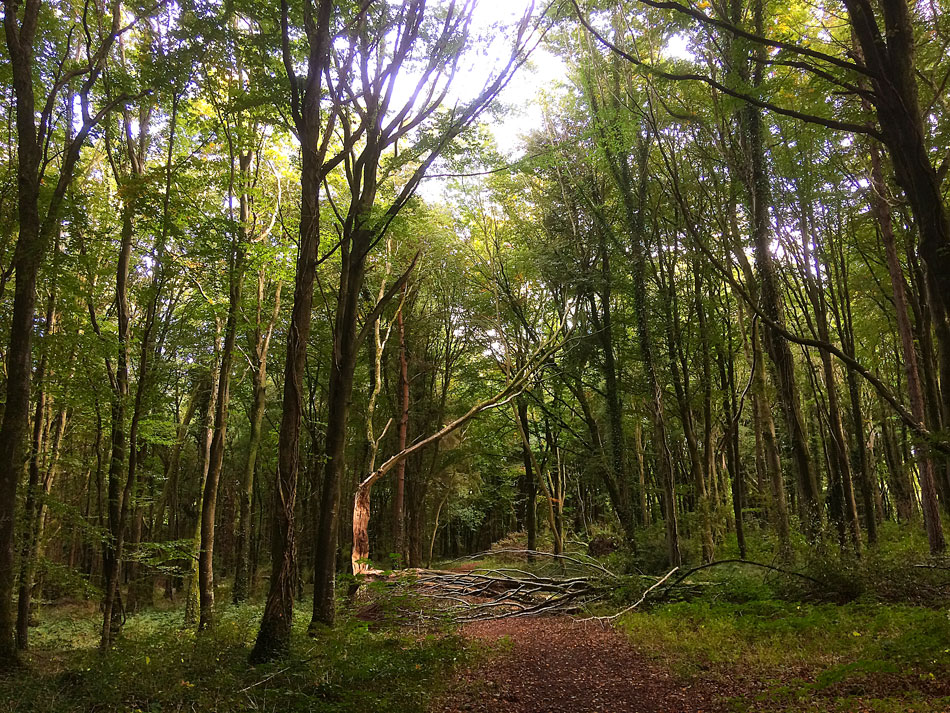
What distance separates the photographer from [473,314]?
17109 millimetres

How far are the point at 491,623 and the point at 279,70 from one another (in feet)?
31.4

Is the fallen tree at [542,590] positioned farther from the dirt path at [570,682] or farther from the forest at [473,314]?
the dirt path at [570,682]

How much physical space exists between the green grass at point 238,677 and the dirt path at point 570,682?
48cm

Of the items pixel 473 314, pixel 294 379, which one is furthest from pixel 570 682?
pixel 473 314

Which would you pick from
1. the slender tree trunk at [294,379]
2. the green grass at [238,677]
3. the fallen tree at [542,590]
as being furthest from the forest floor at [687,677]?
the slender tree trunk at [294,379]

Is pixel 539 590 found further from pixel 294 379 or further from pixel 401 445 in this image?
pixel 294 379

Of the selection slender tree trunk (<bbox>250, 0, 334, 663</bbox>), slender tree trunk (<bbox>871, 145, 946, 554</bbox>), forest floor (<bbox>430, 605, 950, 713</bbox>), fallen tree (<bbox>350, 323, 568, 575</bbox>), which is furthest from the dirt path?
slender tree trunk (<bbox>871, 145, 946, 554</bbox>)

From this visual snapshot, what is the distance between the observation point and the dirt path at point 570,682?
4.86 metres

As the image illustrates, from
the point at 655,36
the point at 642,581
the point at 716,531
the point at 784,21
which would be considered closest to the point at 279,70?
the point at 655,36

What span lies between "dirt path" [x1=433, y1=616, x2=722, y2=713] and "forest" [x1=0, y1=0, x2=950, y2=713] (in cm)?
6

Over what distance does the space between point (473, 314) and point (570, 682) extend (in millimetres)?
12459

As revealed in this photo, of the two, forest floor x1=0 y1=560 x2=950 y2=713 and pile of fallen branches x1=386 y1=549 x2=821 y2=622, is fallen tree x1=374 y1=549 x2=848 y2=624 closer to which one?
pile of fallen branches x1=386 y1=549 x2=821 y2=622

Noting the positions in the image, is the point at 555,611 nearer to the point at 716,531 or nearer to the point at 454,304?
the point at 716,531

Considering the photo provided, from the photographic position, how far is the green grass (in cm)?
441
